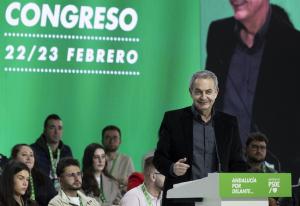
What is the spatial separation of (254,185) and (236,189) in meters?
0.09

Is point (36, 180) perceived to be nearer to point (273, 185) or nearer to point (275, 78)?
point (275, 78)

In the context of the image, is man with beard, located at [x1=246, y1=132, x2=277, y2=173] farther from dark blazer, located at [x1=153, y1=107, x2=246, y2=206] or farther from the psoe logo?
the psoe logo

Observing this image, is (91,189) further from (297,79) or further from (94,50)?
(297,79)

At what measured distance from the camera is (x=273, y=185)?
326 centimetres

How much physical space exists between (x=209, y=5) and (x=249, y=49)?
62 centimetres

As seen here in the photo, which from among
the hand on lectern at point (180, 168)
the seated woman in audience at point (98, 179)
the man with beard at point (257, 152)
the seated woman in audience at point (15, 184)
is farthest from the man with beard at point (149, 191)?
the hand on lectern at point (180, 168)

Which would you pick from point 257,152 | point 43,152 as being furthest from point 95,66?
point 257,152

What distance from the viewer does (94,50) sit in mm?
8305

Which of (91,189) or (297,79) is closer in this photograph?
(91,189)

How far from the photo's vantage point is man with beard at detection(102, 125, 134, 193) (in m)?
7.62

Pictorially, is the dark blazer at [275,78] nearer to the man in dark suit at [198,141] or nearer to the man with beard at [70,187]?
the man with beard at [70,187]

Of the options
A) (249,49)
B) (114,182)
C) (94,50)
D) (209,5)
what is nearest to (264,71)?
(249,49)

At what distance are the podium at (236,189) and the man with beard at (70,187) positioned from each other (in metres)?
2.77

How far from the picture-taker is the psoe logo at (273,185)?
10.7 feet
